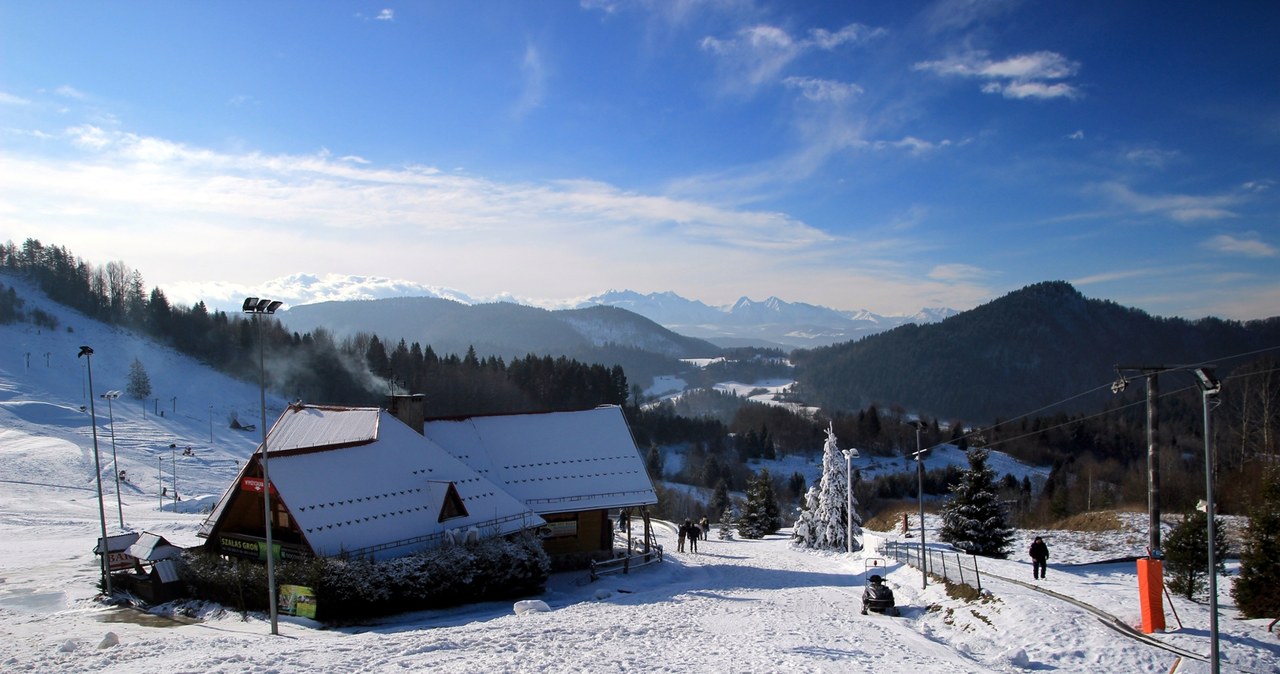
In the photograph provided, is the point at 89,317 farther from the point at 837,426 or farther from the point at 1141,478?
the point at 1141,478

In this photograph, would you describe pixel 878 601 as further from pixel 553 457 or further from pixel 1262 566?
pixel 553 457

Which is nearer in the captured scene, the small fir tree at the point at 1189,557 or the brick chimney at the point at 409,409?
the small fir tree at the point at 1189,557

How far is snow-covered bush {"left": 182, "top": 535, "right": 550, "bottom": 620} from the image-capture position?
20375mm

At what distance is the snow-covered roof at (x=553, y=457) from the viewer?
3117cm

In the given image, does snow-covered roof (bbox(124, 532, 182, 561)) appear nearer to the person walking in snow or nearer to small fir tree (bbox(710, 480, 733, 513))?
the person walking in snow

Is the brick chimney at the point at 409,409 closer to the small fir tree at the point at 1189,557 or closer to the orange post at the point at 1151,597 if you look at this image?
the orange post at the point at 1151,597

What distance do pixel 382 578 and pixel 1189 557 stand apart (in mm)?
24618

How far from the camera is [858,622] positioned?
64.0 feet

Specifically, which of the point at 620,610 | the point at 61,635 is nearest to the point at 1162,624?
the point at 620,610

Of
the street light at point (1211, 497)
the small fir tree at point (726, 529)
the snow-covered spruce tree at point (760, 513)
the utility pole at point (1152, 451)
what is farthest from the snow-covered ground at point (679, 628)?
the snow-covered spruce tree at point (760, 513)

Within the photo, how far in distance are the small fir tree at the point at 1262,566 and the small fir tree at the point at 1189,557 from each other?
214 centimetres

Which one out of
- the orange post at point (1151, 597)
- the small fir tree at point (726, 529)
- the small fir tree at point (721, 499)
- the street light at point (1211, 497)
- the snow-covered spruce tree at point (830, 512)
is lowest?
the small fir tree at point (721, 499)

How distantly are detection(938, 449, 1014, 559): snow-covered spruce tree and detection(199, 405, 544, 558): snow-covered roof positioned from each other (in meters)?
21.2

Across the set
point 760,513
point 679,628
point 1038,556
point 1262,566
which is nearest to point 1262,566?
point 1262,566
